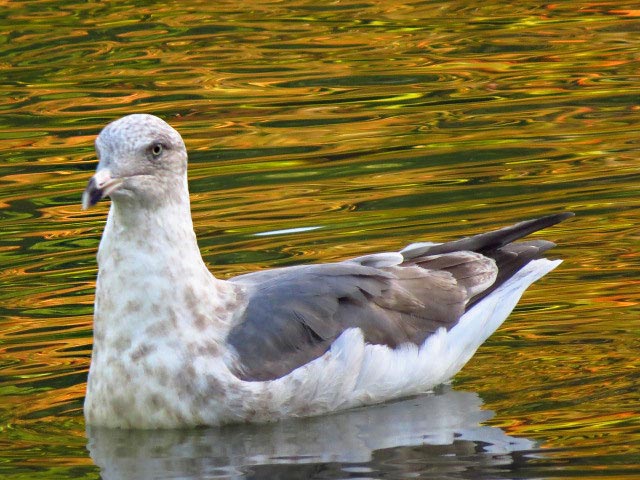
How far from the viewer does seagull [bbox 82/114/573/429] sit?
8070 mm

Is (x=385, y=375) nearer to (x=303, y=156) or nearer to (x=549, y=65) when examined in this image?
(x=303, y=156)

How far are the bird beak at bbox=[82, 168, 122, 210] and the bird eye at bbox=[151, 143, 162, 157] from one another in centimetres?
27

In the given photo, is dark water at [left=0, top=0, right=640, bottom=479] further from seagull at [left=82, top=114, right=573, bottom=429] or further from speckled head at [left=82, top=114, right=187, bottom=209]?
speckled head at [left=82, top=114, right=187, bottom=209]

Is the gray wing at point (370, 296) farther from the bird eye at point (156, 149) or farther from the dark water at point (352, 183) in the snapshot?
the bird eye at point (156, 149)

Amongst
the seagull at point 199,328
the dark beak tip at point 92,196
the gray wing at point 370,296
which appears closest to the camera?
the dark beak tip at point 92,196

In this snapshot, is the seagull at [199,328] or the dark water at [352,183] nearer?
the dark water at [352,183]

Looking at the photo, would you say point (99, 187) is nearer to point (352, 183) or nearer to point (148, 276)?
point (148, 276)

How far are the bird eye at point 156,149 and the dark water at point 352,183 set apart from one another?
1321 millimetres

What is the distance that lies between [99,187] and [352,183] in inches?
193

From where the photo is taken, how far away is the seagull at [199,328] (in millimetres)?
8070

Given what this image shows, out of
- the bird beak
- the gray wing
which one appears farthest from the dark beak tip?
the gray wing

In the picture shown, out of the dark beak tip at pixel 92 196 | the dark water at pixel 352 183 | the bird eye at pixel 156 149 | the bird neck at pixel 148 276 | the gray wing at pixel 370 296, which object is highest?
the bird eye at pixel 156 149

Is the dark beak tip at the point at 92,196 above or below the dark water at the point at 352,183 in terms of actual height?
above

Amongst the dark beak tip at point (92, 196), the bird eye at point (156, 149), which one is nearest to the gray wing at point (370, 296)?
the bird eye at point (156, 149)
